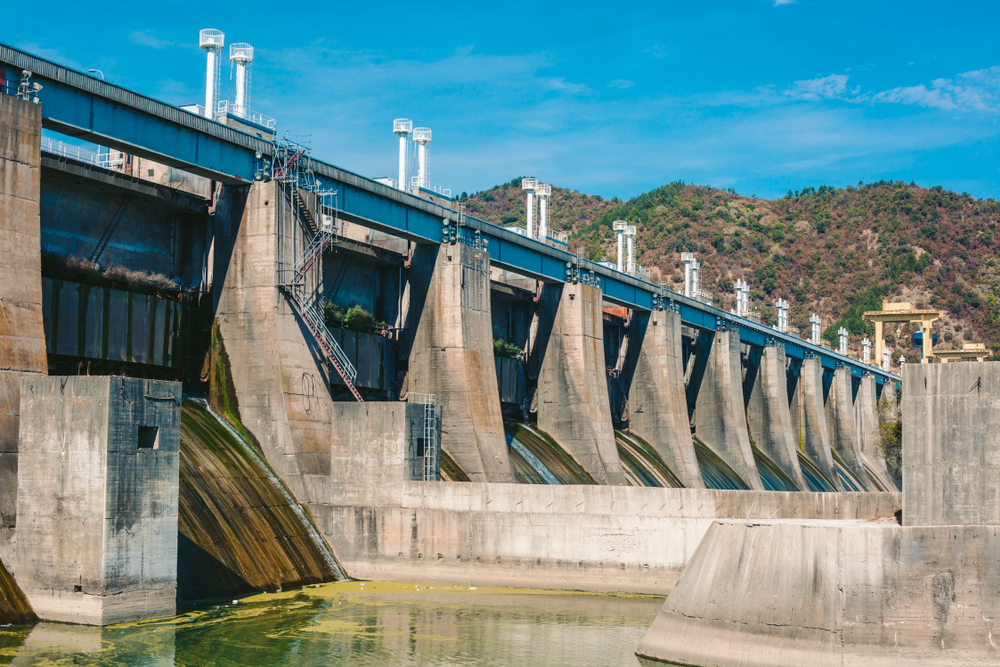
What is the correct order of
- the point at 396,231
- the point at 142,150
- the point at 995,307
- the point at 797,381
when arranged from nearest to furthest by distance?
the point at 142,150, the point at 396,231, the point at 797,381, the point at 995,307

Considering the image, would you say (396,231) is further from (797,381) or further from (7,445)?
(797,381)

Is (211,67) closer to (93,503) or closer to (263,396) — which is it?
(263,396)

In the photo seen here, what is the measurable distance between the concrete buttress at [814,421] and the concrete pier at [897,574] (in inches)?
2064

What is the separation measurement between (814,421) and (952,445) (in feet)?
181

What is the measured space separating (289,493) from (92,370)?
6.34m

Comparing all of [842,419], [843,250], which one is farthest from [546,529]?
[843,250]

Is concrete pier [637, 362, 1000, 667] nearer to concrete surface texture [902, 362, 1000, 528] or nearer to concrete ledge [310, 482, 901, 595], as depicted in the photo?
concrete surface texture [902, 362, 1000, 528]

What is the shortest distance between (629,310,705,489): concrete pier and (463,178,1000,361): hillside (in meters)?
91.8

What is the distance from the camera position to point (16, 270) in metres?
25.1

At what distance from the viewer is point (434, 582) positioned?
99.4 ft

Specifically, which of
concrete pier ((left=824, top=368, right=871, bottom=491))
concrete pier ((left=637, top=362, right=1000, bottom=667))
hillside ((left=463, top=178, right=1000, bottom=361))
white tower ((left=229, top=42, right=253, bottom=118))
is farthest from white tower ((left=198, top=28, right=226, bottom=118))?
hillside ((left=463, top=178, right=1000, bottom=361))

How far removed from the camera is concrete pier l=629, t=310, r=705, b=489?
5449cm

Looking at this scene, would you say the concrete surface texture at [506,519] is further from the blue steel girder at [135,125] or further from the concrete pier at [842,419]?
the concrete pier at [842,419]

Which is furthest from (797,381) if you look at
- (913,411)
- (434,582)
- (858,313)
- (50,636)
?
(858,313)
